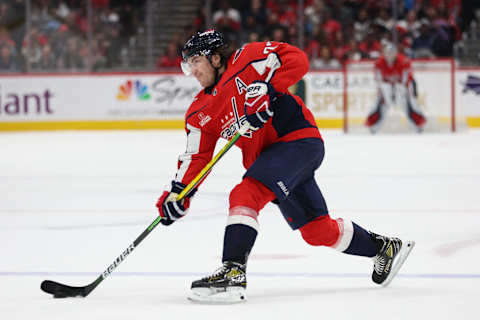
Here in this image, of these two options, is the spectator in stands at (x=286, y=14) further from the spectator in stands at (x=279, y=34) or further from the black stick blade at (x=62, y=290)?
the black stick blade at (x=62, y=290)

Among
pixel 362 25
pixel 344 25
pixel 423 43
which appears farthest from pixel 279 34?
pixel 423 43

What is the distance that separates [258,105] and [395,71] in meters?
8.46

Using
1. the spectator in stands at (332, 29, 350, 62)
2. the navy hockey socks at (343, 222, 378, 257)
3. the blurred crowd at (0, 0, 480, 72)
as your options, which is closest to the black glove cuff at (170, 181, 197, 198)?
the navy hockey socks at (343, 222, 378, 257)

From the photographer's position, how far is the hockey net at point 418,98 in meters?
10.8

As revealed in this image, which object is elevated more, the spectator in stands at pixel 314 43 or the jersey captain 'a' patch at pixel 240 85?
the jersey captain 'a' patch at pixel 240 85

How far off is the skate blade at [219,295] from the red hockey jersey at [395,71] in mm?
8591

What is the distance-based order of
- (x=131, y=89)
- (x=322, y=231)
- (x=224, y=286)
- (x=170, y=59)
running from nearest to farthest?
1. (x=224, y=286)
2. (x=322, y=231)
3. (x=131, y=89)
4. (x=170, y=59)

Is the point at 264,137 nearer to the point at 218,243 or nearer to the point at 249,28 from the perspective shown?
the point at 218,243

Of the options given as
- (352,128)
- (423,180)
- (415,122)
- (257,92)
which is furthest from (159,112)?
(257,92)

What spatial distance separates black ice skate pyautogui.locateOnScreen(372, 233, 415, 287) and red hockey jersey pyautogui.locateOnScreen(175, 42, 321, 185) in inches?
17.7

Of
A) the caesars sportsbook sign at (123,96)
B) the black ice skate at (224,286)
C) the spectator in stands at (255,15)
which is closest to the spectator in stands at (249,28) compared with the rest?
the spectator in stands at (255,15)

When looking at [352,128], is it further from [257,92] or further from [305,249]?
[257,92]

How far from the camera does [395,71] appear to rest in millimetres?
10727

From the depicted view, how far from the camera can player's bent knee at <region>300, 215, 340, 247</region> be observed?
8.80 feet
